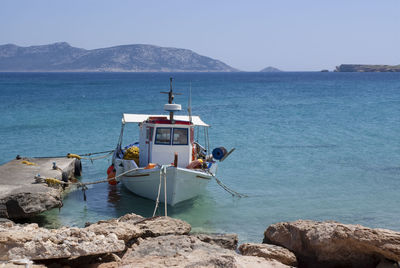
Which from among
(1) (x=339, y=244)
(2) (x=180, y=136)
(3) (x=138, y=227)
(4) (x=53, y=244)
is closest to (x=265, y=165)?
(2) (x=180, y=136)

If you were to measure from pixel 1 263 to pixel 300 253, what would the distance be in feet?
18.4

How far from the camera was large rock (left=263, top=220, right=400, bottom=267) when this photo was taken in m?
9.11

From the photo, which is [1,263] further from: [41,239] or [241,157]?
[241,157]

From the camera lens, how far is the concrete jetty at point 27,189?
525 inches

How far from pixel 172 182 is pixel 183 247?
21.0ft

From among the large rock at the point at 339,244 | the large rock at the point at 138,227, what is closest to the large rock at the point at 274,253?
the large rock at the point at 339,244

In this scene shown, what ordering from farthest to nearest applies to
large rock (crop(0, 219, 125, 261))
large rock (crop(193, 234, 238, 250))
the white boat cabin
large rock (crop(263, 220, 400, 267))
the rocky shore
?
the white boat cabin < large rock (crop(193, 234, 238, 250)) < large rock (crop(263, 220, 400, 267)) < the rocky shore < large rock (crop(0, 219, 125, 261))

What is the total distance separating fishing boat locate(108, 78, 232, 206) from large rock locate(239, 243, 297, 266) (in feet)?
20.4

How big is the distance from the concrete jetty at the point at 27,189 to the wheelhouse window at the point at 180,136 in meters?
4.18

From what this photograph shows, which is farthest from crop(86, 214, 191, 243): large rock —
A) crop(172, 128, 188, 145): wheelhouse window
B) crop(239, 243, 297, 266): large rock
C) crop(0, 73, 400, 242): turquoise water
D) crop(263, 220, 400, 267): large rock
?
crop(172, 128, 188, 145): wheelhouse window

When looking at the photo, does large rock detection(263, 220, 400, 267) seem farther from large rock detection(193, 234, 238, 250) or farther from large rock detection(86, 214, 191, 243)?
large rock detection(86, 214, 191, 243)

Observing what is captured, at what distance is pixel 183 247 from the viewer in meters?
9.34

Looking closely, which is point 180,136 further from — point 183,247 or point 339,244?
point 339,244

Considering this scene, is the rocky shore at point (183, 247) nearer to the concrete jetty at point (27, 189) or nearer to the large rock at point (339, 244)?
the large rock at point (339, 244)
